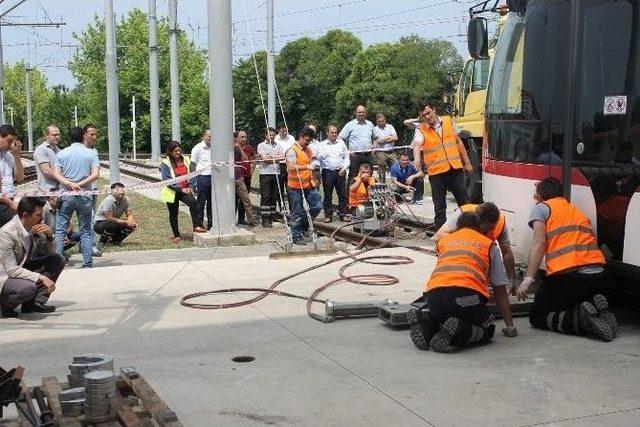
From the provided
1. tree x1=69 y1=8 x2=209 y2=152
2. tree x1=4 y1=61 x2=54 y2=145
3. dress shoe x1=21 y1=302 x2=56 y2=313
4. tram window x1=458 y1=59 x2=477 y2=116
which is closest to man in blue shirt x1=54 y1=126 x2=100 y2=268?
dress shoe x1=21 y1=302 x2=56 y2=313

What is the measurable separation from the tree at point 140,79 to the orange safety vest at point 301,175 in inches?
2143

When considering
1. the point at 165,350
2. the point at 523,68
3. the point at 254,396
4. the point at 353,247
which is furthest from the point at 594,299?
A: the point at 353,247

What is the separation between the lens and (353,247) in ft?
37.5

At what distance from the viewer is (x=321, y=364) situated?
5.73 meters

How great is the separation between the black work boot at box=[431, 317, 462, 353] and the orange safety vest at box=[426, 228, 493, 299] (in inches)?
10.8

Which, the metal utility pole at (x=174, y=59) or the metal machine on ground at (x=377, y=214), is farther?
the metal utility pole at (x=174, y=59)

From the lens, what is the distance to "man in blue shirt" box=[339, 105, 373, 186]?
14.9 m

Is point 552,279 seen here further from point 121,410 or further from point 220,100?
point 220,100

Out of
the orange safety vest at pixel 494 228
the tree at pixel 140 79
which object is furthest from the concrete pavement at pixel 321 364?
the tree at pixel 140 79

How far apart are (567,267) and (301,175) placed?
6297 millimetres

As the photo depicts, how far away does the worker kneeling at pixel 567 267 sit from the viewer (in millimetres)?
6215

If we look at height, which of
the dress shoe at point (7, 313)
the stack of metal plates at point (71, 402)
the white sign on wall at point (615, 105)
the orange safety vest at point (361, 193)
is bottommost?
the dress shoe at point (7, 313)

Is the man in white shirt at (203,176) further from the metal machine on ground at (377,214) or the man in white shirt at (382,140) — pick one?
the man in white shirt at (382,140)

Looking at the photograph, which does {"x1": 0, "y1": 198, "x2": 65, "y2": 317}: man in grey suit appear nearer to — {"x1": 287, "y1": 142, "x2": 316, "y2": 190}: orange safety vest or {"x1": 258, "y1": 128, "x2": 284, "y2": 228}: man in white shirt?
{"x1": 287, "y1": 142, "x2": 316, "y2": 190}: orange safety vest
